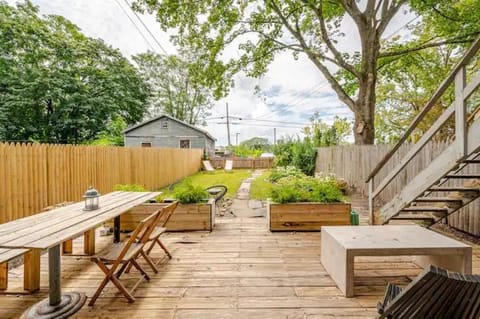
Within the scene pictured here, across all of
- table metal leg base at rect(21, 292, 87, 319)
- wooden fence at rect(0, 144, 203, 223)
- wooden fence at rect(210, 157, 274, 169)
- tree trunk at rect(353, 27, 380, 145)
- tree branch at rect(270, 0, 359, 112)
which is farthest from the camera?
wooden fence at rect(210, 157, 274, 169)

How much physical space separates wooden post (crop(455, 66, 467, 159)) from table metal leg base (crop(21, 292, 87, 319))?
13.8 feet

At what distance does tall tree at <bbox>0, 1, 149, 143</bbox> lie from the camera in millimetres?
14969

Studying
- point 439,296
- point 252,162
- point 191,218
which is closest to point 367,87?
point 191,218

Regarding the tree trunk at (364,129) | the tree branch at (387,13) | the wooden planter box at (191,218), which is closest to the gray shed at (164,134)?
the tree trunk at (364,129)

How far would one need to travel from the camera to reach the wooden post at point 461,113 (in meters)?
2.79

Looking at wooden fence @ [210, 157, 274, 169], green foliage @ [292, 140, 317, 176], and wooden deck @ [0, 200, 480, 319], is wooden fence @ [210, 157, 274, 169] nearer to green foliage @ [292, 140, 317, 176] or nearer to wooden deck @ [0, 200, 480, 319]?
green foliage @ [292, 140, 317, 176]

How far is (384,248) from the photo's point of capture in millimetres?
2592

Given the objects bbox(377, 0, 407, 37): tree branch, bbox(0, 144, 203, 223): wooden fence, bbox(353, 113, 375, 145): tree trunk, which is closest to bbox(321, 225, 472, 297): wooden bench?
bbox(0, 144, 203, 223): wooden fence

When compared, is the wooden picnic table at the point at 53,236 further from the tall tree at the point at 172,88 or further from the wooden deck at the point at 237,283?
the tall tree at the point at 172,88

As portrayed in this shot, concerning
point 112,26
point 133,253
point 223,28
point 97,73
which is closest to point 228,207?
point 133,253

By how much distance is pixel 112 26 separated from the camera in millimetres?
12273

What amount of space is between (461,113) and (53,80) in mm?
19522

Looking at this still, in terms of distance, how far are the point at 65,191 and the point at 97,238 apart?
143 cm

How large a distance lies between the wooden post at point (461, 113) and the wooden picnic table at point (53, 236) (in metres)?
3.85
